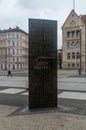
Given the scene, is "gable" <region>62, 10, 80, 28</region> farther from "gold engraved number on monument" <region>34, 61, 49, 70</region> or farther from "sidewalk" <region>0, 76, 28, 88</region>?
"gold engraved number on monument" <region>34, 61, 49, 70</region>

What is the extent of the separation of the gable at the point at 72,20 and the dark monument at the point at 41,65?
69.9m

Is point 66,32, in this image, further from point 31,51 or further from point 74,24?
point 31,51

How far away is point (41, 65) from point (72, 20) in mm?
71727

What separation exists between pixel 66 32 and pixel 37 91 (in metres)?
72.0

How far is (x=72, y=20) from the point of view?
7644 centimetres

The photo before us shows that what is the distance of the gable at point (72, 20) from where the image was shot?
75562mm

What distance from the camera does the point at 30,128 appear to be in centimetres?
548

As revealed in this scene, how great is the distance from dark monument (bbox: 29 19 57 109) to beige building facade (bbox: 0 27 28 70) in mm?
82503

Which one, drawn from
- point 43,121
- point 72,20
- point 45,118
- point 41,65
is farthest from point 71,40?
point 43,121

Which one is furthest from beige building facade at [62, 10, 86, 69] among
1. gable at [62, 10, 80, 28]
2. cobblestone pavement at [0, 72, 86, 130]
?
cobblestone pavement at [0, 72, 86, 130]

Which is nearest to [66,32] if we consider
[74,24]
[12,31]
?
[74,24]

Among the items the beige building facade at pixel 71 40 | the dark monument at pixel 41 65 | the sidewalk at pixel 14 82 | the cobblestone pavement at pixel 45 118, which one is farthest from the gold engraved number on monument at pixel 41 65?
the beige building facade at pixel 71 40

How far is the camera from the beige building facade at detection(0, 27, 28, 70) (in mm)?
90000

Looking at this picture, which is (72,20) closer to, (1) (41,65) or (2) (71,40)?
(2) (71,40)
